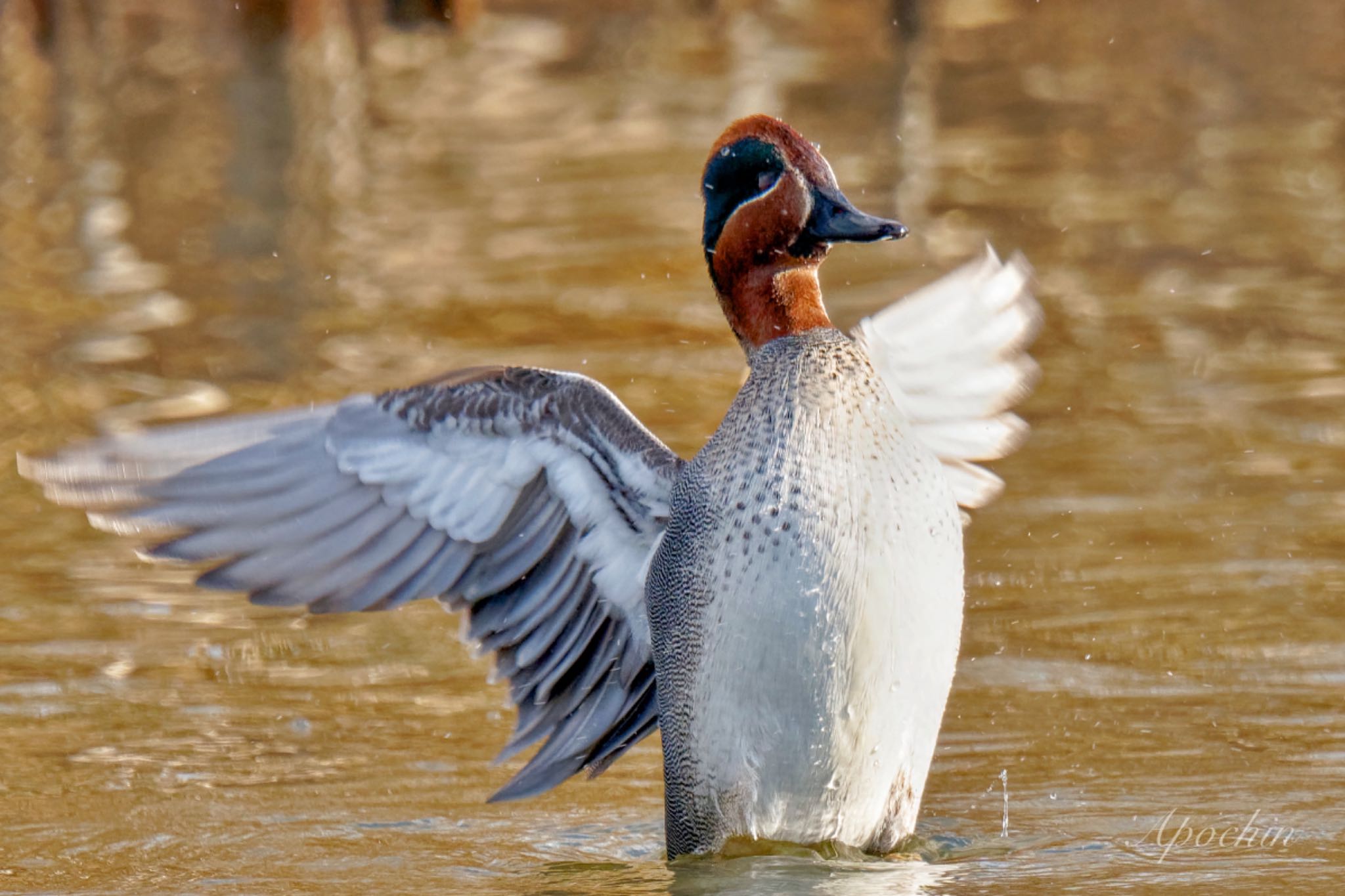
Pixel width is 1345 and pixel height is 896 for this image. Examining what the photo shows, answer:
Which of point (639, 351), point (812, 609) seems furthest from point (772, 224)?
point (639, 351)

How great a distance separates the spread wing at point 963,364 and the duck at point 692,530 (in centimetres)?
2

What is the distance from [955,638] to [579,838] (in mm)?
1083

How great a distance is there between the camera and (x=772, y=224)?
4.74 m

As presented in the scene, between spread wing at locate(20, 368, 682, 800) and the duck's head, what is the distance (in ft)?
1.30

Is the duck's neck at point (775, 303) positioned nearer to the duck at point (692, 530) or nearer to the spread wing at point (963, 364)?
the duck at point (692, 530)

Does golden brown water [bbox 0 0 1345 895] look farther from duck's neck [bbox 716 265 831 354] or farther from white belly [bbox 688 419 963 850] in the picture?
duck's neck [bbox 716 265 831 354]

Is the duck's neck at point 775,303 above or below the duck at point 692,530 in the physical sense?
above

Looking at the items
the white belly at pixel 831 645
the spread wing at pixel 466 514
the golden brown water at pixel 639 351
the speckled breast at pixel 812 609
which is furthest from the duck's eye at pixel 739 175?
the golden brown water at pixel 639 351

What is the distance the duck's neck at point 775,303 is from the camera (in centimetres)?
481

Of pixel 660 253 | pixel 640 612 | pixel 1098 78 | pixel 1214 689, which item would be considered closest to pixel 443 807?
pixel 640 612

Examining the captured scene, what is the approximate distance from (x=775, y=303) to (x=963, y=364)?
873mm

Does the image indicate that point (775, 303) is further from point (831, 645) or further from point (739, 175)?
point (831, 645)

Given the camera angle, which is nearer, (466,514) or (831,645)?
(831,645)

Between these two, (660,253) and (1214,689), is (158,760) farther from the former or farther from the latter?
(660,253)
